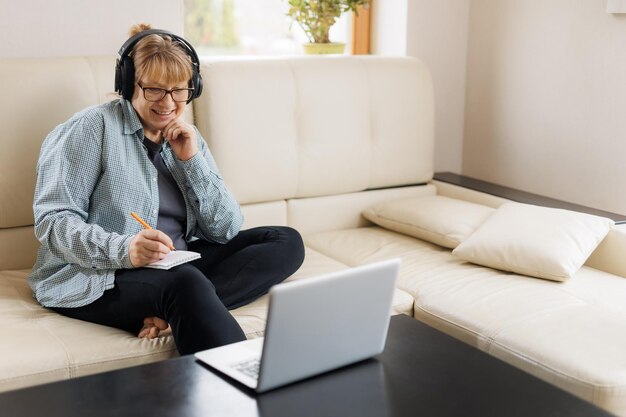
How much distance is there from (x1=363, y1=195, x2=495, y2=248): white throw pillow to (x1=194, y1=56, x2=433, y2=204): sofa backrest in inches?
6.2

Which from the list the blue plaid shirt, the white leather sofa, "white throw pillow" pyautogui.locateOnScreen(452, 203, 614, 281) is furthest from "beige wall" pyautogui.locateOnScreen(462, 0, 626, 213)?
the blue plaid shirt

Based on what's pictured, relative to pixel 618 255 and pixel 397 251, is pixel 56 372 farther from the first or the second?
pixel 618 255

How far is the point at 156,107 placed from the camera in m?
2.11

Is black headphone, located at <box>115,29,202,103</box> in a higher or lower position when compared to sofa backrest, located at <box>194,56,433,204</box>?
higher

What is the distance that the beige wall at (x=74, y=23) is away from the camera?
257 centimetres

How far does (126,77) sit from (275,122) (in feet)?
2.34

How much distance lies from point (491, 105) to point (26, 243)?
1885 millimetres

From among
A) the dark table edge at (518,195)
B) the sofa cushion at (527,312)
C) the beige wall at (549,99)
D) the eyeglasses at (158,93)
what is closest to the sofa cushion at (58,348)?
the eyeglasses at (158,93)

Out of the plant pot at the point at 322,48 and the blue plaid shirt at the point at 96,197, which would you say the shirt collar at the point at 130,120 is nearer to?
the blue plaid shirt at the point at 96,197

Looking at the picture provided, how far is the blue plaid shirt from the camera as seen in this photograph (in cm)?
198

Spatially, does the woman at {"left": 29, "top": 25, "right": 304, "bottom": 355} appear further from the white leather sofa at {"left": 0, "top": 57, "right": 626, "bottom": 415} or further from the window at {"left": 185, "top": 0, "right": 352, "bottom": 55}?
the window at {"left": 185, "top": 0, "right": 352, "bottom": 55}

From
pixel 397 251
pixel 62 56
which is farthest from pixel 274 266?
pixel 62 56

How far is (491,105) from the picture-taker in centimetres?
336

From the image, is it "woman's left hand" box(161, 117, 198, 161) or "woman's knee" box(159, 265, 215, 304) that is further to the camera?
"woman's left hand" box(161, 117, 198, 161)
